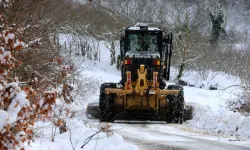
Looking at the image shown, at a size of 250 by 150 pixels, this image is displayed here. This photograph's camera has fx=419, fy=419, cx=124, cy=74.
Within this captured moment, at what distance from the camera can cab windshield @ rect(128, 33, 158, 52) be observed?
1348 cm

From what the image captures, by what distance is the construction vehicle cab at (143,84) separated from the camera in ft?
42.7

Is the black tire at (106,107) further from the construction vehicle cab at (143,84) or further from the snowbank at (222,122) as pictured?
the snowbank at (222,122)

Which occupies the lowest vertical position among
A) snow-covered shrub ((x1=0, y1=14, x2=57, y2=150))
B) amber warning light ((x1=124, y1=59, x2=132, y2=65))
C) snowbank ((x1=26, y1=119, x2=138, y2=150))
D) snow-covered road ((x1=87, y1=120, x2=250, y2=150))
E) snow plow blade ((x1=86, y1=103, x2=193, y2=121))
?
snow plow blade ((x1=86, y1=103, x2=193, y2=121))

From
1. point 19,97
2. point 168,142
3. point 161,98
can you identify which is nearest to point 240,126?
point 161,98

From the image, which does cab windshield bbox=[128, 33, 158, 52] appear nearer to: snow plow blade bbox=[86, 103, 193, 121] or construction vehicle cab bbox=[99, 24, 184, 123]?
construction vehicle cab bbox=[99, 24, 184, 123]

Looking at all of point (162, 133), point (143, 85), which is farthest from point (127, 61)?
point (162, 133)

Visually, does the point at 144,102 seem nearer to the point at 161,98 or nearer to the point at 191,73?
the point at 161,98

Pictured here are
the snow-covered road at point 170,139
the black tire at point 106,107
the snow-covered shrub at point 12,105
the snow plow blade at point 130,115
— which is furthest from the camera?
the snow plow blade at point 130,115

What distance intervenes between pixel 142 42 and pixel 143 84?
1427 mm

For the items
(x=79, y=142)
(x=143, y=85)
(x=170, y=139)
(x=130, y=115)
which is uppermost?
(x=143, y=85)

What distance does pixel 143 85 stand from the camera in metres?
13.0

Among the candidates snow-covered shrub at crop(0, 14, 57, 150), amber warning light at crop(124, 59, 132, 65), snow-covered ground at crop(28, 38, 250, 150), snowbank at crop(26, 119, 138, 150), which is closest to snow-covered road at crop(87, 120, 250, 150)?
snow-covered ground at crop(28, 38, 250, 150)

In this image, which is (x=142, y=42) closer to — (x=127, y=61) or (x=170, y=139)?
(x=127, y=61)

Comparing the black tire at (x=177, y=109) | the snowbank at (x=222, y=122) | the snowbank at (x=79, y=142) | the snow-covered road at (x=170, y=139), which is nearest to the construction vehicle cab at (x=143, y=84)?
the black tire at (x=177, y=109)
